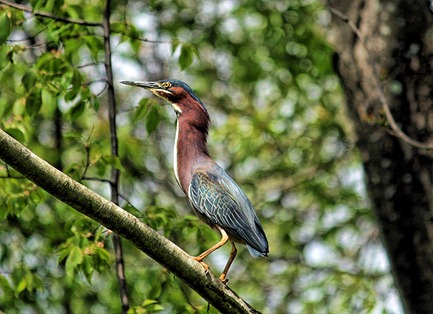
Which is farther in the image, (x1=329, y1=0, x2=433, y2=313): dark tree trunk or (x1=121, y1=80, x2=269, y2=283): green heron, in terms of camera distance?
(x1=329, y1=0, x2=433, y2=313): dark tree trunk

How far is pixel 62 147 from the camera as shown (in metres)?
8.07

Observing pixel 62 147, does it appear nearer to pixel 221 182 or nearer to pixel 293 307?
pixel 293 307

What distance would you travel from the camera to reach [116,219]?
2992 mm

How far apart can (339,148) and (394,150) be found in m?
4.23

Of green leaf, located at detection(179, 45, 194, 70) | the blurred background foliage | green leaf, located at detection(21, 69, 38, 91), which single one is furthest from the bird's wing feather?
the blurred background foliage

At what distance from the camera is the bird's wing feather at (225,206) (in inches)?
160

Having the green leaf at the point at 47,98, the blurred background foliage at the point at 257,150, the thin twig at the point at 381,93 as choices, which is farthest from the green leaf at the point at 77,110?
the blurred background foliage at the point at 257,150

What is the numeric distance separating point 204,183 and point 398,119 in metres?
1.41

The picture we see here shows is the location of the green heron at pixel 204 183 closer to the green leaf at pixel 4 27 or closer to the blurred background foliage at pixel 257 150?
the green leaf at pixel 4 27

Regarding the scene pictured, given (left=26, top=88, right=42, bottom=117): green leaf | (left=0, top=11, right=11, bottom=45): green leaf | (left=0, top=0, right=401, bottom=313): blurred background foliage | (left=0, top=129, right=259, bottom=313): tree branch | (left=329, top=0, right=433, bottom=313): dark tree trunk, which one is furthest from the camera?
(left=0, top=0, right=401, bottom=313): blurred background foliage

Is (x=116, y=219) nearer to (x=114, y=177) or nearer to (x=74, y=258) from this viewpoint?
(x=74, y=258)

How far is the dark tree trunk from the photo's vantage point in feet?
15.9

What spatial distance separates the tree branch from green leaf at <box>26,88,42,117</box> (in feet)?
5.09

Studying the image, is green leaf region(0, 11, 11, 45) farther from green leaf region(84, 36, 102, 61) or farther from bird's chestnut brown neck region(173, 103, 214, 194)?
bird's chestnut brown neck region(173, 103, 214, 194)
